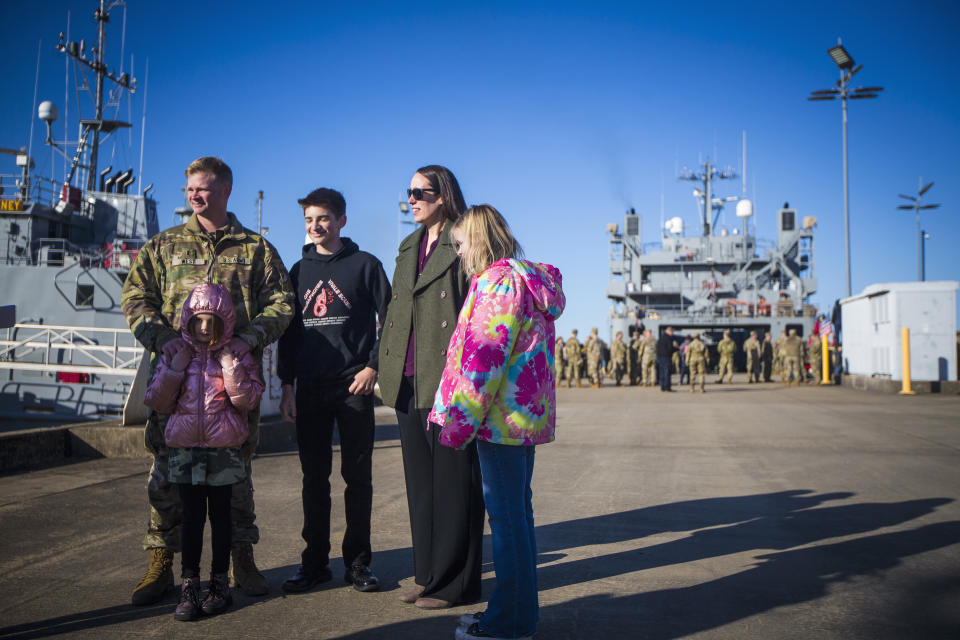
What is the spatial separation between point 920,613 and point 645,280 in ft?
128

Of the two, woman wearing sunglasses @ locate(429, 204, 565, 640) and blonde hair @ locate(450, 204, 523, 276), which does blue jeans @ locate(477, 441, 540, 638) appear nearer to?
woman wearing sunglasses @ locate(429, 204, 565, 640)

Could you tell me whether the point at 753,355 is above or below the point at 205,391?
above

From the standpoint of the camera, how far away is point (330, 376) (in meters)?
3.60

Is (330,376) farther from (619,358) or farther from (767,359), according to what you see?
(767,359)

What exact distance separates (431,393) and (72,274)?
1951 cm

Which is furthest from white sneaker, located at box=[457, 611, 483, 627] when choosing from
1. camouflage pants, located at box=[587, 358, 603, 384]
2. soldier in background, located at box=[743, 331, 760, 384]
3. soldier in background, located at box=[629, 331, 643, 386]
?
soldier in background, located at box=[743, 331, 760, 384]

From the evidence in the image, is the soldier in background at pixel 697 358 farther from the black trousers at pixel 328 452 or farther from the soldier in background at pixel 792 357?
the black trousers at pixel 328 452

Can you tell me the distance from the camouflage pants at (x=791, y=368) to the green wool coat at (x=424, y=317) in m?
22.0

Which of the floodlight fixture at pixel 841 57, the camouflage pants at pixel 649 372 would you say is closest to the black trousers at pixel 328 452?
the camouflage pants at pixel 649 372

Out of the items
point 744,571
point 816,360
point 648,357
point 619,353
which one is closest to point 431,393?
point 744,571

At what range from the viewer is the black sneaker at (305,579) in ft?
11.0

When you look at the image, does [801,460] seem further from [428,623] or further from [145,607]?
[145,607]

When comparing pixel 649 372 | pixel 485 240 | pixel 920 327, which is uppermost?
pixel 920 327

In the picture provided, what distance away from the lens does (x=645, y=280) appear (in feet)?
135
